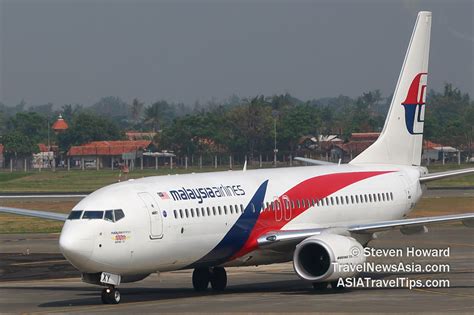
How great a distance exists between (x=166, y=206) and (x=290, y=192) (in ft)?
22.2

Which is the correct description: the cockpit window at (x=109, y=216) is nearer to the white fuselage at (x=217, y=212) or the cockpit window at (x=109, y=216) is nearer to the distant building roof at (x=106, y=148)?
the white fuselage at (x=217, y=212)

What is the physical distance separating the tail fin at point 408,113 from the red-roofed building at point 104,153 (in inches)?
4812

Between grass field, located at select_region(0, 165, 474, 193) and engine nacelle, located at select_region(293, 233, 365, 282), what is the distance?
6908 cm

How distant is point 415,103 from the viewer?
51.1 meters

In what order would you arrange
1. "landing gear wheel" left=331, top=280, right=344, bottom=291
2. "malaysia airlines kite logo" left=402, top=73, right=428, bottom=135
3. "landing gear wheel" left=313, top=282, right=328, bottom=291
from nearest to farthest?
1. "landing gear wheel" left=313, top=282, right=328, bottom=291
2. "landing gear wheel" left=331, top=280, right=344, bottom=291
3. "malaysia airlines kite logo" left=402, top=73, right=428, bottom=135

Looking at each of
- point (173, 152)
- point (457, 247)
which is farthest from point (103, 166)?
point (457, 247)

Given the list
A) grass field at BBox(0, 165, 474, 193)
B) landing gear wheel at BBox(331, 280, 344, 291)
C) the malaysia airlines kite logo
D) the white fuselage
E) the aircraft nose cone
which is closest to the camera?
the aircraft nose cone

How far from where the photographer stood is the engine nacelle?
132ft

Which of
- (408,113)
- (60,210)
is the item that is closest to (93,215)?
(408,113)

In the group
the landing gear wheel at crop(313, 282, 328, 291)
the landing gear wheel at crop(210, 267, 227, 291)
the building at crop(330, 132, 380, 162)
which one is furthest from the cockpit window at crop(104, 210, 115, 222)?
the building at crop(330, 132, 380, 162)

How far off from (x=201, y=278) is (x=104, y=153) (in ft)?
469

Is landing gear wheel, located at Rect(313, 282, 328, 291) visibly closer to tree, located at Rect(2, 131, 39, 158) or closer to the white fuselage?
the white fuselage

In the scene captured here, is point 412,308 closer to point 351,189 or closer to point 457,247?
point 351,189

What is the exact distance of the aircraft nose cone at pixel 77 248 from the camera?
3562 cm
